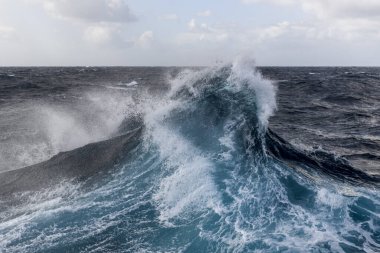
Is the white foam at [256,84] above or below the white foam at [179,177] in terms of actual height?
above

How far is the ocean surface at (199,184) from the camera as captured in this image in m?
7.61

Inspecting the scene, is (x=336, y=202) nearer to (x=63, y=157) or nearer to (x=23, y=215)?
(x=23, y=215)

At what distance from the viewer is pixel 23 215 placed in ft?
29.1

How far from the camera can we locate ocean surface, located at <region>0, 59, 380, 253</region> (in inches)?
300

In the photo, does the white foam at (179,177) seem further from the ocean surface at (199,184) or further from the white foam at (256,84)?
the white foam at (256,84)

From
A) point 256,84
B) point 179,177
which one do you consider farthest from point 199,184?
point 256,84

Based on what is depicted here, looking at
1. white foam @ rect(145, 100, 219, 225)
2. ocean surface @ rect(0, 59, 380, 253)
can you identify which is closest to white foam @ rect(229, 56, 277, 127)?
ocean surface @ rect(0, 59, 380, 253)

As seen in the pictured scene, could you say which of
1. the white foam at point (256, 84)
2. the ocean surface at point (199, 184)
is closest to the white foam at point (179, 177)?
the ocean surface at point (199, 184)

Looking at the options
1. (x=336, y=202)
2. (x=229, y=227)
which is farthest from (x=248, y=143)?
(x=229, y=227)

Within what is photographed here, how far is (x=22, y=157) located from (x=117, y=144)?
460 centimetres

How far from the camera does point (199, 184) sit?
9328 millimetres

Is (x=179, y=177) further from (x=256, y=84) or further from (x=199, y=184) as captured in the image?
(x=256, y=84)

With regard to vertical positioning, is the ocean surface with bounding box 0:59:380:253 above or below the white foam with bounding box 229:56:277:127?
below

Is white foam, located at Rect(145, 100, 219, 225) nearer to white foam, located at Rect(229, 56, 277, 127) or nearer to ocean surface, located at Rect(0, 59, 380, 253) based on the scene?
ocean surface, located at Rect(0, 59, 380, 253)
